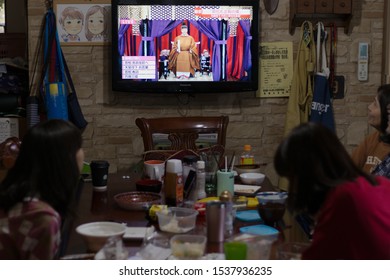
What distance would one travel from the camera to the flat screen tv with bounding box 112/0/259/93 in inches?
159

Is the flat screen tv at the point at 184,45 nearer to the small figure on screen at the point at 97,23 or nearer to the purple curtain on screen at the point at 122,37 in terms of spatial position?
the purple curtain on screen at the point at 122,37

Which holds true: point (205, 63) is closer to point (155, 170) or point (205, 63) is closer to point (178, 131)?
point (178, 131)

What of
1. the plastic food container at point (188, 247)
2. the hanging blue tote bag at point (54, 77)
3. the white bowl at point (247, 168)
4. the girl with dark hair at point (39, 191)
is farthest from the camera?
the hanging blue tote bag at point (54, 77)

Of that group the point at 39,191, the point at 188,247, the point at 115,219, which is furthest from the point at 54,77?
the point at 188,247

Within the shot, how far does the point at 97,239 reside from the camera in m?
1.80

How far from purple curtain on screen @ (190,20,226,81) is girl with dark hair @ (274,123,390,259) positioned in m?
2.59

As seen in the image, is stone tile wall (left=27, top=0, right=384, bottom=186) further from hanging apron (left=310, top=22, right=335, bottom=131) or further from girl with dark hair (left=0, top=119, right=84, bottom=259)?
girl with dark hair (left=0, top=119, right=84, bottom=259)

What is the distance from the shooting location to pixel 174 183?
92.1 inches

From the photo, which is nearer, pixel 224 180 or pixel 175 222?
pixel 175 222

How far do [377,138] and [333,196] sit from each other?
1.53 metres

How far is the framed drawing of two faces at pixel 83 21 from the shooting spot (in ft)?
13.4

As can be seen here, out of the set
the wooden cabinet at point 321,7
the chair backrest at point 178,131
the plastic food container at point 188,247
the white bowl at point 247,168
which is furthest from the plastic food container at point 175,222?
the wooden cabinet at point 321,7

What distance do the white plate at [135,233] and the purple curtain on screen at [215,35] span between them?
2.25 meters

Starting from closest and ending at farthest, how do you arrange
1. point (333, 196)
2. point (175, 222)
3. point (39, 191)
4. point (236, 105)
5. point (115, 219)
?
point (333, 196), point (39, 191), point (175, 222), point (115, 219), point (236, 105)
